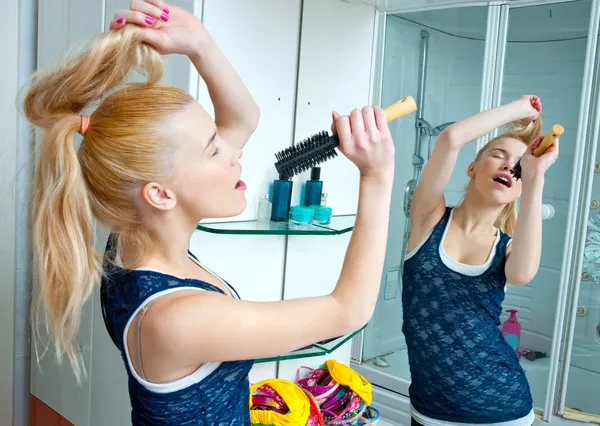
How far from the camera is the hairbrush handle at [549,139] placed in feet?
3.39

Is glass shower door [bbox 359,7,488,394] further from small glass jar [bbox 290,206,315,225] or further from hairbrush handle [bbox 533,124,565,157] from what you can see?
hairbrush handle [bbox 533,124,565,157]

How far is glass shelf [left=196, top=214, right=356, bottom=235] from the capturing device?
1.38 m

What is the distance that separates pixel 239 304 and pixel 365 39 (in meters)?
1.45

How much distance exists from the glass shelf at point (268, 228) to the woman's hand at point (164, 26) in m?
0.56

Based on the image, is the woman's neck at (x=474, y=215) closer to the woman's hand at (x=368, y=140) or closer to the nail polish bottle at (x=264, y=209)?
the nail polish bottle at (x=264, y=209)

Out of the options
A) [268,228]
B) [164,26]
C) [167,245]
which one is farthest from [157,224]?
[268,228]

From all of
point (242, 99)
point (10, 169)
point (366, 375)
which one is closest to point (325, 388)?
point (366, 375)

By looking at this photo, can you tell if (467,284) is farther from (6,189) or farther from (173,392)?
(6,189)

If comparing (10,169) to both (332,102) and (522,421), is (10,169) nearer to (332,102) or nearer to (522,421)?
(332,102)

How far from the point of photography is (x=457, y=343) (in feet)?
4.11

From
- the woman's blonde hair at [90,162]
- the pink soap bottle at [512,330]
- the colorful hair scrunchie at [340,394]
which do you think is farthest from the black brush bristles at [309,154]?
the pink soap bottle at [512,330]

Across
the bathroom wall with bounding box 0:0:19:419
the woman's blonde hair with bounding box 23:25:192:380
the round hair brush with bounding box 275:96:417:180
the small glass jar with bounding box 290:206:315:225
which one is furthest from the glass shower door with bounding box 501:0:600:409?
the bathroom wall with bounding box 0:0:19:419

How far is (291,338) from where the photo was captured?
706mm

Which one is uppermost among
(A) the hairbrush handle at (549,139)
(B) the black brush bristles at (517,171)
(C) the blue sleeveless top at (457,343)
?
(A) the hairbrush handle at (549,139)
